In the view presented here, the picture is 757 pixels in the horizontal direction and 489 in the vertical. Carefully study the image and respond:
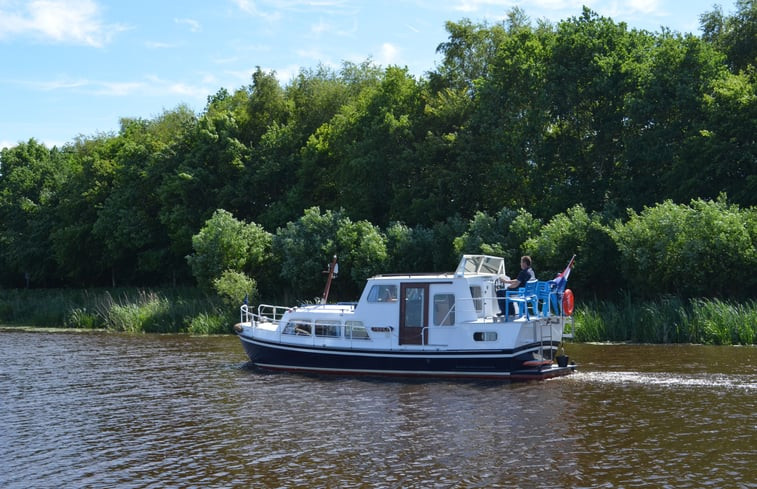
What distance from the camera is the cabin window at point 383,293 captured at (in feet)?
86.9

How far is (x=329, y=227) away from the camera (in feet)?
155

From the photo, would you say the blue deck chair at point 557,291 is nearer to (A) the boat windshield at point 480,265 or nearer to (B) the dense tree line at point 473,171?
(A) the boat windshield at point 480,265

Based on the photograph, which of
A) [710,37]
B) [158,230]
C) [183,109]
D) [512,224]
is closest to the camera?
[512,224]

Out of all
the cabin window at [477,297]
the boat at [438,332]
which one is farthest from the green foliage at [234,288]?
the cabin window at [477,297]

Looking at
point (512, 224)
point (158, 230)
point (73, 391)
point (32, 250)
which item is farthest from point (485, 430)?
point (32, 250)

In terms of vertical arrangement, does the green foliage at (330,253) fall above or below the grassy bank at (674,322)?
above

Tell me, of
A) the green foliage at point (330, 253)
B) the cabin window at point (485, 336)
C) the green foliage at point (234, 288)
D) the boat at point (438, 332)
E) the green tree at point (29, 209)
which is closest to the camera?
the boat at point (438, 332)

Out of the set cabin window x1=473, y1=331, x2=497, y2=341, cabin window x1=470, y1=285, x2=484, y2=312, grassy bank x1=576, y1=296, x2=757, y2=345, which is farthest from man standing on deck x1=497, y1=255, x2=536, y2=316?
grassy bank x1=576, y1=296, x2=757, y2=345

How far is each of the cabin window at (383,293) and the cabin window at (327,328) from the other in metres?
1.52

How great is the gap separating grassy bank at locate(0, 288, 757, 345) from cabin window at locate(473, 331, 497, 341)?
30.5ft

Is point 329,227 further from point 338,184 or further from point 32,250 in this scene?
point 32,250

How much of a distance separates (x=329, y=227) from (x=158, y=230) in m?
22.8

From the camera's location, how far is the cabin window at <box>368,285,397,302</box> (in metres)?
26.5

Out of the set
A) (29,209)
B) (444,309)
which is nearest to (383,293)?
(444,309)
